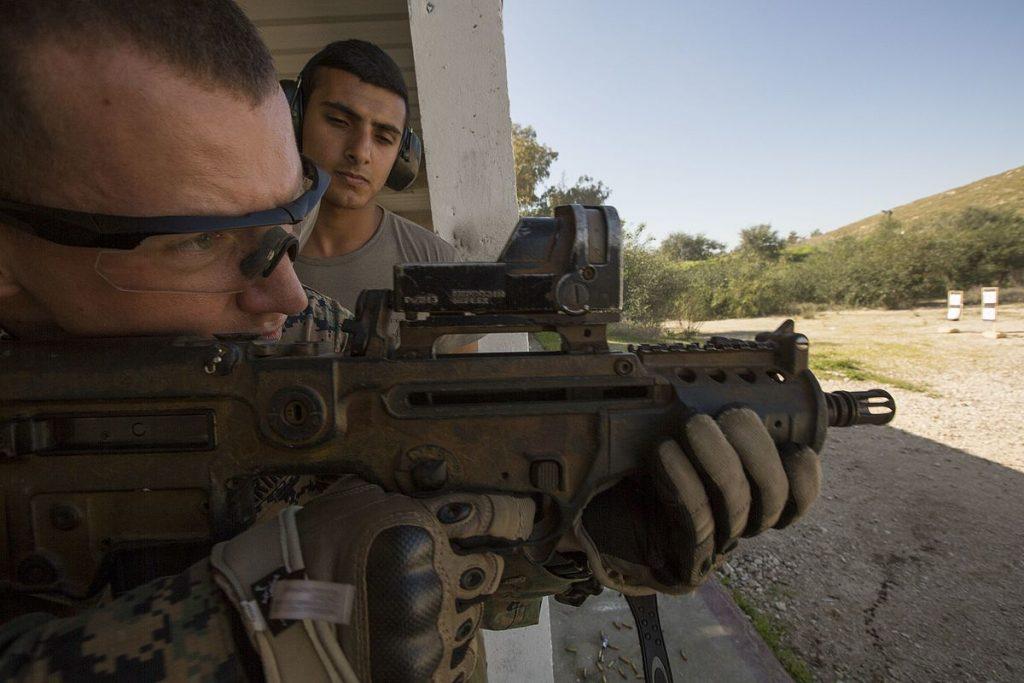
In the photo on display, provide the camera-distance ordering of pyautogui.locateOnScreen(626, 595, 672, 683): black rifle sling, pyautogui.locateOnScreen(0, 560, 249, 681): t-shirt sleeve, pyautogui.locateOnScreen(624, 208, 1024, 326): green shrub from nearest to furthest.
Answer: pyautogui.locateOnScreen(0, 560, 249, 681): t-shirt sleeve → pyautogui.locateOnScreen(626, 595, 672, 683): black rifle sling → pyautogui.locateOnScreen(624, 208, 1024, 326): green shrub

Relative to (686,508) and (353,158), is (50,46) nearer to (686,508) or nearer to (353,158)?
(353,158)

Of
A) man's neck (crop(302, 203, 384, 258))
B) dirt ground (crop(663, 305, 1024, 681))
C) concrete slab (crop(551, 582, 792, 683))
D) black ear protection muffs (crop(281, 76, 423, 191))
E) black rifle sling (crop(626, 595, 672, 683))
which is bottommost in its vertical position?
dirt ground (crop(663, 305, 1024, 681))

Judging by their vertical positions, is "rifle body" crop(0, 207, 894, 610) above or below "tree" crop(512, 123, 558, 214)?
below

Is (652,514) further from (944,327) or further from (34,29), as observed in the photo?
(944,327)

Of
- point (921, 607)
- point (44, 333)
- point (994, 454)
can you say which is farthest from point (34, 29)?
point (994, 454)

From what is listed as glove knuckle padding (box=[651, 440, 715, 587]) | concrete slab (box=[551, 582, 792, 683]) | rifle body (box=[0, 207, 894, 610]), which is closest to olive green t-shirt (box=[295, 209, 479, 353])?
rifle body (box=[0, 207, 894, 610])

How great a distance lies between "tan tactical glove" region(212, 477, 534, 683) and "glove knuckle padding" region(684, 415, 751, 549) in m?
0.62

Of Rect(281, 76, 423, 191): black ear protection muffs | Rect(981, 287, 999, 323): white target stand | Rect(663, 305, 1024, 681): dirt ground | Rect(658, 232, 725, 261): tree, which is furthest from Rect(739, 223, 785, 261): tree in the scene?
Rect(281, 76, 423, 191): black ear protection muffs

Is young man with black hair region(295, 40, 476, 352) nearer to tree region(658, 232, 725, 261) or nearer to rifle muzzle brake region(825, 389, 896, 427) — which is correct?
rifle muzzle brake region(825, 389, 896, 427)

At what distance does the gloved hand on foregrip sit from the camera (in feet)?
4.09

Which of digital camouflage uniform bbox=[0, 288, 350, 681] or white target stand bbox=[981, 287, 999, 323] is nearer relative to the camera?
digital camouflage uniform bbox=[0, 288, 350, 681]

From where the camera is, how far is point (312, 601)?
3.18ft

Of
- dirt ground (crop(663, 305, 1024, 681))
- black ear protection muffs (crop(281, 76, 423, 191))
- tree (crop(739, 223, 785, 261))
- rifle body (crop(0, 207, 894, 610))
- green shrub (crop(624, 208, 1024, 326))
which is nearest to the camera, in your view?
rifle body (crop(0, 207, 894, 610))

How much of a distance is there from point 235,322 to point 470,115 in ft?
5.38
